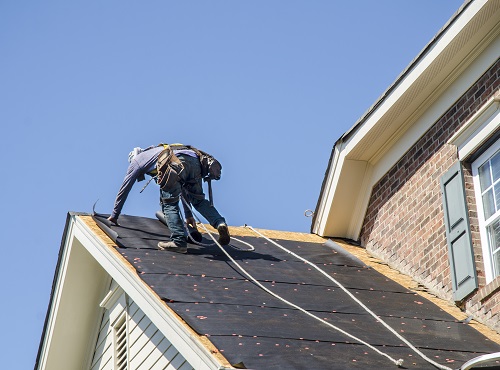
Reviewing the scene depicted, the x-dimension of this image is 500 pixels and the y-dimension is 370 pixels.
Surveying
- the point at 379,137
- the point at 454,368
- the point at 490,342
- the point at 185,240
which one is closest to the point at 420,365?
the point at 454,368

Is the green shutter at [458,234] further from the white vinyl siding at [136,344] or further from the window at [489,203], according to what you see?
the white vinyl siding at [136,344]

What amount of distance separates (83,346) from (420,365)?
492 cm

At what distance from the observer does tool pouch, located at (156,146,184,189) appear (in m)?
11.5

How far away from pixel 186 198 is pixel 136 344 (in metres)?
2.32

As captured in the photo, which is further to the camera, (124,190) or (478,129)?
(124,190)

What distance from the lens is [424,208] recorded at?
11656 mm

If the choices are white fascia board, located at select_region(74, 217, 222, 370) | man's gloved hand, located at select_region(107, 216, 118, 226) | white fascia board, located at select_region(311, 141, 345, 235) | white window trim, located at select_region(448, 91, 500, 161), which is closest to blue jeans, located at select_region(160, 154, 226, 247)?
man's gloved hand, located at select_region(107, 216, 118, 226)

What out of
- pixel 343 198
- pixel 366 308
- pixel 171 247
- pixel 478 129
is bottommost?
pixel 366 308

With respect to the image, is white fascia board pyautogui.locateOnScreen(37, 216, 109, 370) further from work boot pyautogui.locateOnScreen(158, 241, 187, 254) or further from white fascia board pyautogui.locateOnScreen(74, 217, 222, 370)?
work boot pyautogui.locateOnScreen(158, 241, 187, 254)

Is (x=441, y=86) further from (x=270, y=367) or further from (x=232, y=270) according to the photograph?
(x=270, y=367)

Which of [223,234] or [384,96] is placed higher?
[384,96]

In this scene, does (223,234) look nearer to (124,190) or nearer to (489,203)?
(124,190)

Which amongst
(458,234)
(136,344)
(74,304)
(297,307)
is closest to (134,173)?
(74,304)

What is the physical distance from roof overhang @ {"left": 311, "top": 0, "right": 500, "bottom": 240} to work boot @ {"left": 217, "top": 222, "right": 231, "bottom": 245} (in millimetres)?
1924
